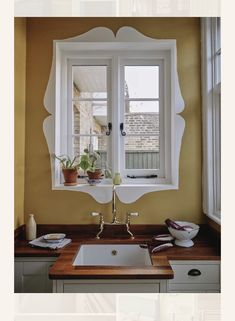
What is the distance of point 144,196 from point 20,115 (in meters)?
1.13

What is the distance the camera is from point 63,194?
2061 millimetres

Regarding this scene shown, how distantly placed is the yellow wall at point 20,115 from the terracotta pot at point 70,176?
326 mm

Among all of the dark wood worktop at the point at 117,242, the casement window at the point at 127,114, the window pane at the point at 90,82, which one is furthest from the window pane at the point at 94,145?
the dark wood worktop at the point at 117,242

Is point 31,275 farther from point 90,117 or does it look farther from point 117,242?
point 90,117

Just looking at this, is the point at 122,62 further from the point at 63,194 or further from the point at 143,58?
the point at 63,194

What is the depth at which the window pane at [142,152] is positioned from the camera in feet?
7.26

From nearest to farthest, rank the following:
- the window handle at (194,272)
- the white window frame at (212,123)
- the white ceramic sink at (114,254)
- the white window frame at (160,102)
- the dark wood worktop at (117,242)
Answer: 1. the dark wood worktop at (117,242)
2. the window handle at (194,272)
3. the white ceramic sink at (114,254)
4. the white window frame at (212,123)
5. the white window frame at (160,102)

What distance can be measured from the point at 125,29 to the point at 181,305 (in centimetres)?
192

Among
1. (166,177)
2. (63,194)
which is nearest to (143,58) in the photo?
(166,177)

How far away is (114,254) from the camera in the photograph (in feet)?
6.03

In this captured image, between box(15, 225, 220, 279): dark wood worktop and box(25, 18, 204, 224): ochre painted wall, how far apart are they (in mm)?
77

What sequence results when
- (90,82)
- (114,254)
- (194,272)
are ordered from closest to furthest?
1. (194,272)
2. (114,254)
3. (90,82)

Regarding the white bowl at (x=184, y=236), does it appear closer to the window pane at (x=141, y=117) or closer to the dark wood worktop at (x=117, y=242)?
the dark wood worktop at (x=117, y=242)

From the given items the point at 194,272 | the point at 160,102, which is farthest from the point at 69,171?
the point at 194,272
